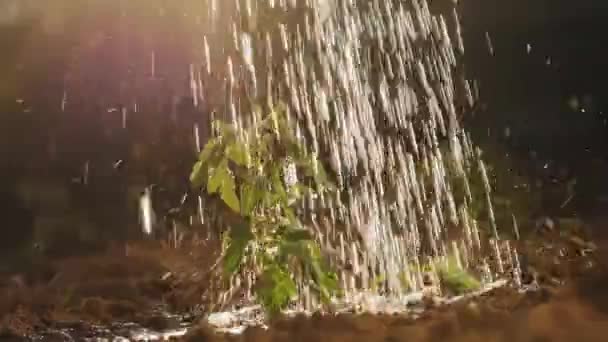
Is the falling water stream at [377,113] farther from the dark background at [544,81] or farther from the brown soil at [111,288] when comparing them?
the brown soil at [111,288]

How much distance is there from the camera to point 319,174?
1390 millimetres

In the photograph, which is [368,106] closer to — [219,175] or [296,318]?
[219,175]

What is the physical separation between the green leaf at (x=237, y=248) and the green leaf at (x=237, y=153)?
0.14 metres

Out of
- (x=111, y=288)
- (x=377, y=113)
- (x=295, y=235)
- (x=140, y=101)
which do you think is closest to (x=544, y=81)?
(x=377, y=113)

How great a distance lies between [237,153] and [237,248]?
0.64 feet

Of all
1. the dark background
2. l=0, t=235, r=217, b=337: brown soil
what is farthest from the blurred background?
l=0, t=235, r=217, b=337: brown soil

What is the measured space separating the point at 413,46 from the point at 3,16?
1.36 metres

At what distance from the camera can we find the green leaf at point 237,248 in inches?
46.6

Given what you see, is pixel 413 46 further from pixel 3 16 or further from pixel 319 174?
pixel 3 16

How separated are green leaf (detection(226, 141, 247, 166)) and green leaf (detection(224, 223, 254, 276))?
14 centimetres

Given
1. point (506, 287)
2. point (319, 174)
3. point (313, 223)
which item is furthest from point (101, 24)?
point (506, 287)

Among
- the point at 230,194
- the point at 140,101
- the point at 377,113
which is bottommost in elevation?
the point at 230,194

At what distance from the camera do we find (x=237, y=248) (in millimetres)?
1200

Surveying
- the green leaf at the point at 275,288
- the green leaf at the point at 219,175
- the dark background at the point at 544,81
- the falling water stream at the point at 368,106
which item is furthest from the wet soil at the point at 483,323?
the dark background at the point at 544,81
